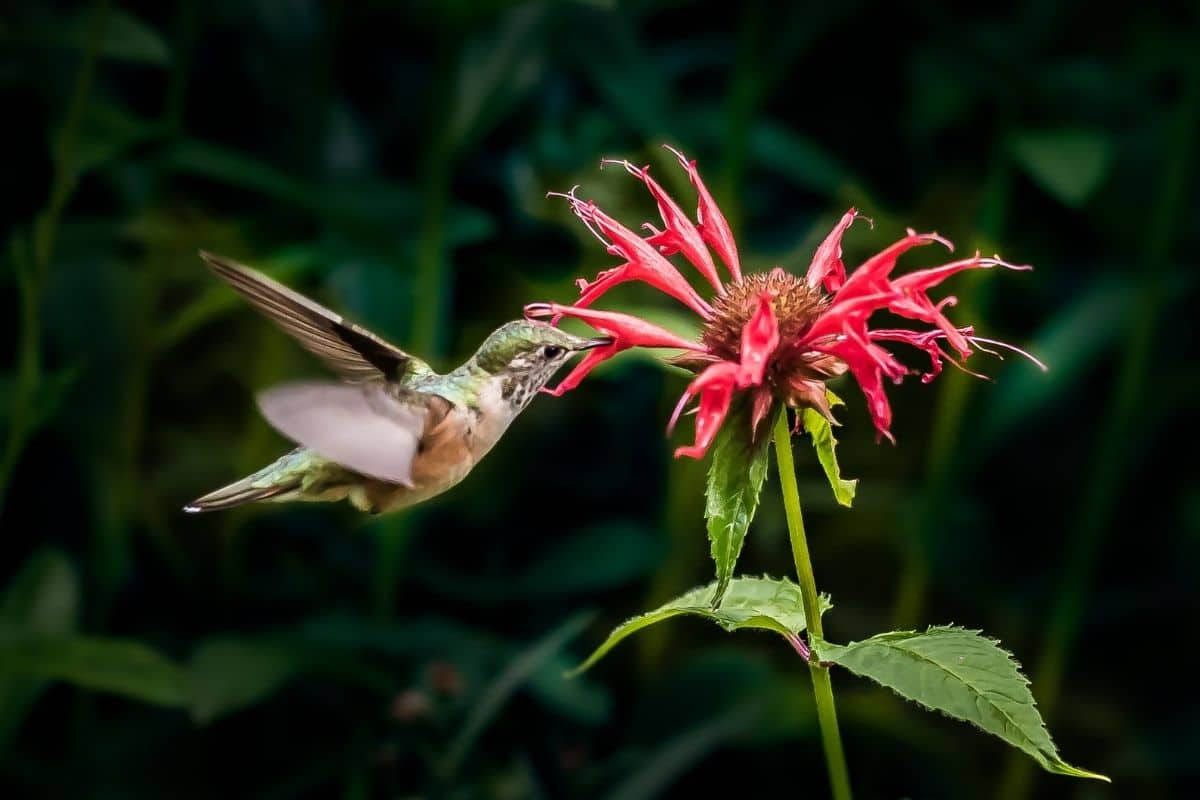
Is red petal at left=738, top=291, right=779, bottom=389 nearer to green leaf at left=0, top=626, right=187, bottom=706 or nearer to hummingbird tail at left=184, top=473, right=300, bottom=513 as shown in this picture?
hummingbird tail at left=184, top=473, right=300, bottom=513

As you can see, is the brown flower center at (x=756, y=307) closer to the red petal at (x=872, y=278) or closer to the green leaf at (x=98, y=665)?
the red petal at (x=872, y=278)

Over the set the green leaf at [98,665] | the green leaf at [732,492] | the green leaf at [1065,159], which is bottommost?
the green leaf at [98,665]

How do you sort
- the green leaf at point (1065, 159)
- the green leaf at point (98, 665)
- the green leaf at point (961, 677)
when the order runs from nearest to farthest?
the green leaf at point (961, 677) → the green leaf at point (98, 665) → the green leaf at point (1065, 159)

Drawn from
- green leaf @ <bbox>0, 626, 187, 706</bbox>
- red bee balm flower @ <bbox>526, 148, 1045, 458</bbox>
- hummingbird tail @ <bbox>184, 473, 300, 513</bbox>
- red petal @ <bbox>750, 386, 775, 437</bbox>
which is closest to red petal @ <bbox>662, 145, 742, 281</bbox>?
red bee balm flower @ <bbox>526, 148, 1045, 458</bbox>

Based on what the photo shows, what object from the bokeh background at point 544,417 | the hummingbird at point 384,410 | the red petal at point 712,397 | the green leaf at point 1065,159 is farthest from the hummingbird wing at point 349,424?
the green leaf at point 1065,159

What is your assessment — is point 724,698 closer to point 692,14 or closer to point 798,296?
point 798,296

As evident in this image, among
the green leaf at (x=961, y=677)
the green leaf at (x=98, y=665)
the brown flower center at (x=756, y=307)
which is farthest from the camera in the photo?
the green leaf at (x=98, y=665)
